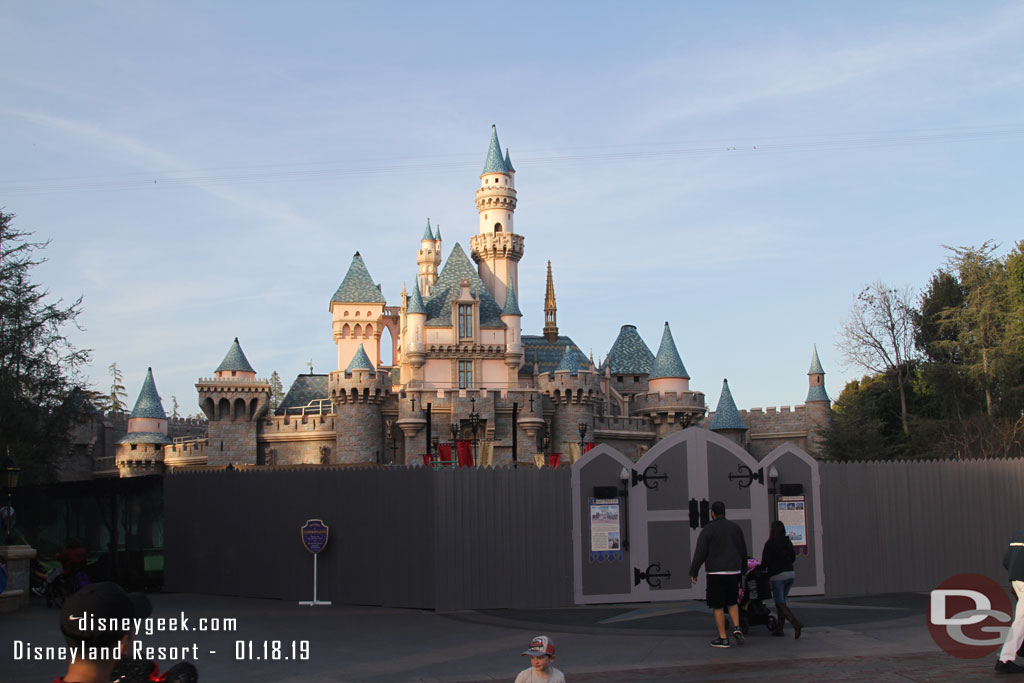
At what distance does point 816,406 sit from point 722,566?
5074 cm

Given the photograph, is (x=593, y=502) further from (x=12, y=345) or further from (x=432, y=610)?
(x=12, y=345)

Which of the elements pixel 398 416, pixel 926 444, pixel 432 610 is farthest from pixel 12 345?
pixel 926 444

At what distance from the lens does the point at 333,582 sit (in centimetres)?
1459

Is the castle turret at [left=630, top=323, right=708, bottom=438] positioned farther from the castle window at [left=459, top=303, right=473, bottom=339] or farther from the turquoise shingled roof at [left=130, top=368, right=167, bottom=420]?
the turquoise shingled roof at [left=130, top=368, right=167, bottom=420]

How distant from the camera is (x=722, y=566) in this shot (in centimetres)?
1030

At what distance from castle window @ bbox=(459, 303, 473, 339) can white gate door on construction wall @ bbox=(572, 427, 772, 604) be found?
139ft

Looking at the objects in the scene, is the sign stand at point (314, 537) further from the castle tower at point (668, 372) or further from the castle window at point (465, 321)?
the castle tower at point (668, 372)

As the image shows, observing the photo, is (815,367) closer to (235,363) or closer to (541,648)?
(235,363)

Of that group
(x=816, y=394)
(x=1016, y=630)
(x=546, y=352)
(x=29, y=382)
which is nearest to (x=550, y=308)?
(x=546, y=352)

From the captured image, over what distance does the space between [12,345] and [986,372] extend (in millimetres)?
39270

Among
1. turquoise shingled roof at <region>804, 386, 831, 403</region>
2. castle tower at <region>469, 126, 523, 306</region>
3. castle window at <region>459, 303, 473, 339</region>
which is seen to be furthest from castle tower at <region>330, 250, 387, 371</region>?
turquoise shingled roof at <region>804, 386, 831, 403</region>

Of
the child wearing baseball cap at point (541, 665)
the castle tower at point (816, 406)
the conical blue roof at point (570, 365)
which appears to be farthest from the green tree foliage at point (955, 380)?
the child wearing baseball cap at point (541, 665)

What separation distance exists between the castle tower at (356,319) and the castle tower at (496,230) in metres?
7.22

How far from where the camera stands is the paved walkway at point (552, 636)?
9156mm
